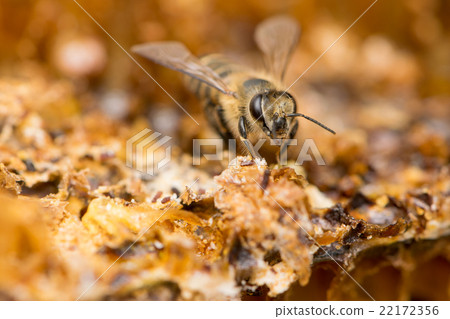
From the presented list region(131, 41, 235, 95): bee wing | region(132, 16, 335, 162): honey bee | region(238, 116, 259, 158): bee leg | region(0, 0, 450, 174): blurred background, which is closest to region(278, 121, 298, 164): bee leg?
region(132, 16, 335, 162): honey bee

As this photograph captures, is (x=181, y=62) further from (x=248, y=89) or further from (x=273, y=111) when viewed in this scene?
(x=273, y=111)

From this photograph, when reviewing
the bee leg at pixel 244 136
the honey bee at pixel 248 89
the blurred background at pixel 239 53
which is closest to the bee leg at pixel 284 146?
the honey bee at pixel 248 89

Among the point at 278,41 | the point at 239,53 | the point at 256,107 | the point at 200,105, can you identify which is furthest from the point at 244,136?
the point at 239,53

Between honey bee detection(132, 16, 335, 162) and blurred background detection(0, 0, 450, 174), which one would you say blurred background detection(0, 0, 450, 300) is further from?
honey bee detection(132, 16, 335, 162)

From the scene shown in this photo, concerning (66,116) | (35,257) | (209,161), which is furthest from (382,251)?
(66,116)

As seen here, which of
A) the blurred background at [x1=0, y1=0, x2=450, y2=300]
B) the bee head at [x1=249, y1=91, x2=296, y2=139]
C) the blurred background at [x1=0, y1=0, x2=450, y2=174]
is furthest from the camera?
the blurred background at [x1=0, y1=0, x2=450, y2=174]
